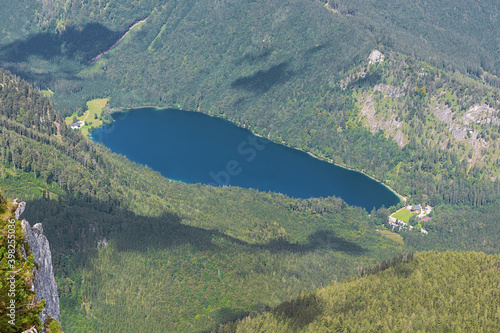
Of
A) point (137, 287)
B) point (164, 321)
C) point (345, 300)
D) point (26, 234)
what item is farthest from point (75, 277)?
point (26, 234)

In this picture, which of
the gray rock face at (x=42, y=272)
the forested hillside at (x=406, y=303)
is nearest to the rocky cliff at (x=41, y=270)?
the gray rock face at (x=42, y=272)

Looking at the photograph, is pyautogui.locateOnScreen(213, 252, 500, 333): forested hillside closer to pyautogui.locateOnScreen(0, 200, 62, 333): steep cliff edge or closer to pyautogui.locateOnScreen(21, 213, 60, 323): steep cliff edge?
pyautogui.locateOnScreen(21, 213, 60, 323): steep cliff edge

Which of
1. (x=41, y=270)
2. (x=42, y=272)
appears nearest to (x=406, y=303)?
(x=42, y=272)

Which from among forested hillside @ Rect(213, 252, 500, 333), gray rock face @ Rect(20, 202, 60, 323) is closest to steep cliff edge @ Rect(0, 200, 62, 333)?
gray rock face @ Rect(20, 202, 60, 323)

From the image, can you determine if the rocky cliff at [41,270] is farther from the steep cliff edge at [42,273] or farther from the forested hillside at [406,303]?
the forested hillside at [406,303]

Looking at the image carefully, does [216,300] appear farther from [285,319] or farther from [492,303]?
[492,303]

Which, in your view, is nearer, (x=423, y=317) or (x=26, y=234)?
(x=26, y=234)

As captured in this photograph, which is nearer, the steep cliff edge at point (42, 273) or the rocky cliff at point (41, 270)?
the steep cliff edge at point (42, 273)

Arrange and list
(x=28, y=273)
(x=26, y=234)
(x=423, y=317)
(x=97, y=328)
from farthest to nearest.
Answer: (x=97, y=328) < (x=423, y=317) < (x=26, y=234) < (x=28, y=273)
